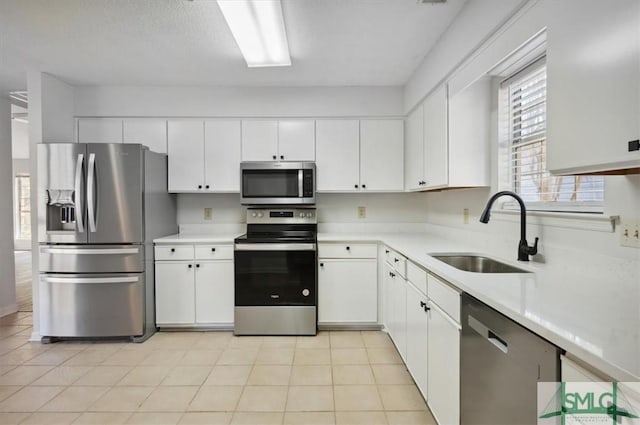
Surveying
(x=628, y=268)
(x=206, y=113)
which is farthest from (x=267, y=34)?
(x=628, y=268)

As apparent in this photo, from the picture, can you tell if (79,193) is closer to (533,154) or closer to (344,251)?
(344,251)

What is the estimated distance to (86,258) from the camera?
9.35 ft

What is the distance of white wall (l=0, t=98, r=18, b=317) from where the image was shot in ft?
11.7

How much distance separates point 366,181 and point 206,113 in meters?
1.79

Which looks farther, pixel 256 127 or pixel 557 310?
pixel 256 127

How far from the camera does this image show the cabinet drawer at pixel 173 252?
3.06m

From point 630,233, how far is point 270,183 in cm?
263

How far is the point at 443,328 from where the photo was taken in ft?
5.12

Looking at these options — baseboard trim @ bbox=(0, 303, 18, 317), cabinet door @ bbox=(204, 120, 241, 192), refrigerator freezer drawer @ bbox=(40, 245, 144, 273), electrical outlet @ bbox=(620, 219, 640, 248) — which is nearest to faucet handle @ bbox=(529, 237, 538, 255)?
electrical outlet @ bbox=(620, 219, 640, 248)

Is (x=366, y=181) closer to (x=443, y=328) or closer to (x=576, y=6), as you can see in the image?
(x=443, y=328)

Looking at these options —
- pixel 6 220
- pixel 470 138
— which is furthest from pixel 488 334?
pixel 6 220

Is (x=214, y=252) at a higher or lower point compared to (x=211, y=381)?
higher

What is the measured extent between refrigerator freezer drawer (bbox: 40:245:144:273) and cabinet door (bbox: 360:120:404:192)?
232 cm

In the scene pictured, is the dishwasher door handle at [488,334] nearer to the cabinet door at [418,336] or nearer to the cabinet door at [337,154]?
the cabinet door at [418,336]
